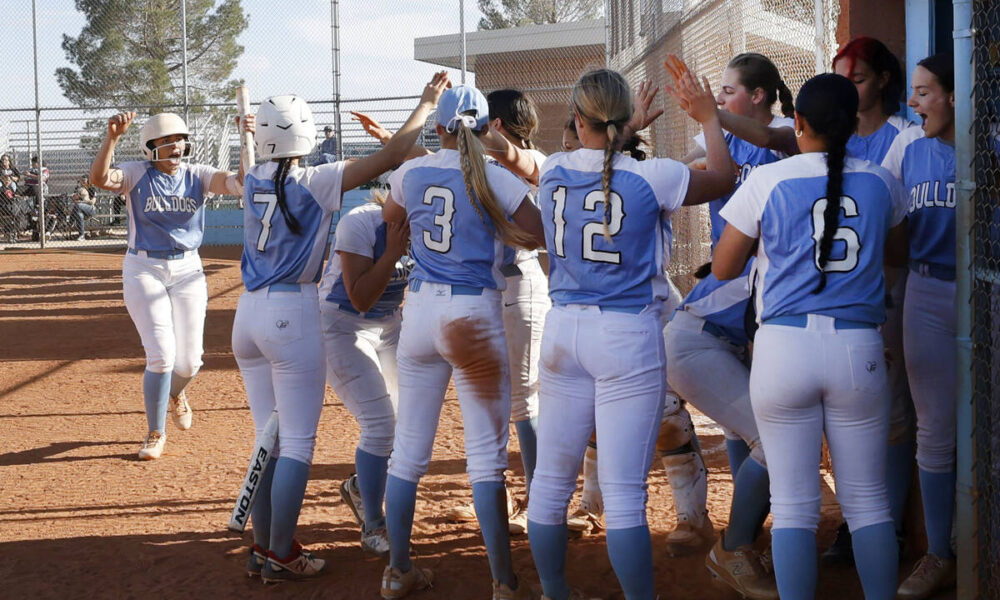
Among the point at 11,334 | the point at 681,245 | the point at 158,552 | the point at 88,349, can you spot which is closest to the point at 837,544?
the point at 158,552

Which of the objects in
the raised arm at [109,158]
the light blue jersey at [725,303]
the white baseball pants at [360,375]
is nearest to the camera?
the light blue jersey at [725,303]

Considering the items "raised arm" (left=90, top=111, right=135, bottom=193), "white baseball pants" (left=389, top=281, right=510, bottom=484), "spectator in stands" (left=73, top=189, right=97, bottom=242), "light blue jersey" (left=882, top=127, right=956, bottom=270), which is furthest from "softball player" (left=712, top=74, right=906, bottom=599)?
"spectator in stands" (left=73, top=189, right=97, bottom=242)

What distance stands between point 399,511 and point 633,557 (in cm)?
99

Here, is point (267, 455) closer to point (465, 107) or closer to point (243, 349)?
point (243, 349)

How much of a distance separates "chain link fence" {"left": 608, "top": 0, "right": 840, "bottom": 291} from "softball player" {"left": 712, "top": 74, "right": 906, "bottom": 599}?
2.55m

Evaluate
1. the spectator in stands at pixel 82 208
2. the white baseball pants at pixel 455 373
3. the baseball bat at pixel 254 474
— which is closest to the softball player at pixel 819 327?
the white baseball pants at pixel 455 373

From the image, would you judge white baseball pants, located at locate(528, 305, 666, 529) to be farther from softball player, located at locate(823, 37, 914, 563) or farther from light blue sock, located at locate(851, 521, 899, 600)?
softball player, located at locate(823, 37, 914, 563)

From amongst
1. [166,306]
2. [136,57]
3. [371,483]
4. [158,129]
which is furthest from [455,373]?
[136,57]

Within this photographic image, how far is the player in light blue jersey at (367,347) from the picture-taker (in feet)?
13.8

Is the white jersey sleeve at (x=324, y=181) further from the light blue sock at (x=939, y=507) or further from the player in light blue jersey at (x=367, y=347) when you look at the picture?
the light blue sock at (x=939, y=507)

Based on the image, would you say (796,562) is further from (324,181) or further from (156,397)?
(156,397)

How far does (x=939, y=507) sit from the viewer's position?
385 cm

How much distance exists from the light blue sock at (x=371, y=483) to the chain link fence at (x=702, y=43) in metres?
3.17

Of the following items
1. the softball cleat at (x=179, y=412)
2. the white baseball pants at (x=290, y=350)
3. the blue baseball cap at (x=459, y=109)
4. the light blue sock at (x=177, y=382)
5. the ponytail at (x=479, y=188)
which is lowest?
the softball cleat at (x=179, y=412)
